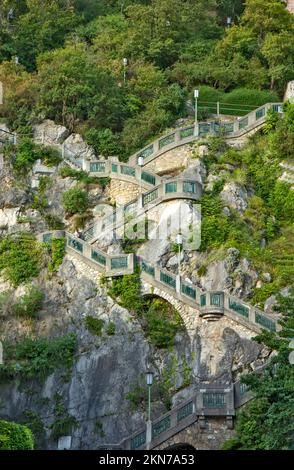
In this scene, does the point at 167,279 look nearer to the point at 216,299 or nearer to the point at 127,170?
the point at 216,299

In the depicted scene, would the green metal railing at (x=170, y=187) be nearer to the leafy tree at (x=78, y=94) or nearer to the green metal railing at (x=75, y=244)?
the green metal railing at (x=75, y=244)

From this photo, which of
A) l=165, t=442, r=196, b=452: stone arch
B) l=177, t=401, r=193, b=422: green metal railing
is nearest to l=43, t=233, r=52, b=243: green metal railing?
l=177, t=401, r=193, b=422: green metal railing

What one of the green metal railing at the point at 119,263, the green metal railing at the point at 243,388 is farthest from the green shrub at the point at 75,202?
the green metal railing at the point at 243,388

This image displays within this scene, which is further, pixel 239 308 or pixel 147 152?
pixel 147 152

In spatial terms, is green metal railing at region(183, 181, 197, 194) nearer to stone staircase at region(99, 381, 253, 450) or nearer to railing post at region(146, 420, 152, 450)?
A: stone staircase at region(99, 381, 253, 450)

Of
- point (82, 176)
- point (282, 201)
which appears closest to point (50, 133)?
point (82, 176)

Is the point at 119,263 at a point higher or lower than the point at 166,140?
lower

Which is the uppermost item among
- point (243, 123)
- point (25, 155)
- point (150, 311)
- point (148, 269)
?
point (243, 123)

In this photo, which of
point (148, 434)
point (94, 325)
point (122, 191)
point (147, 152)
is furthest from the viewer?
point (147, 152)
